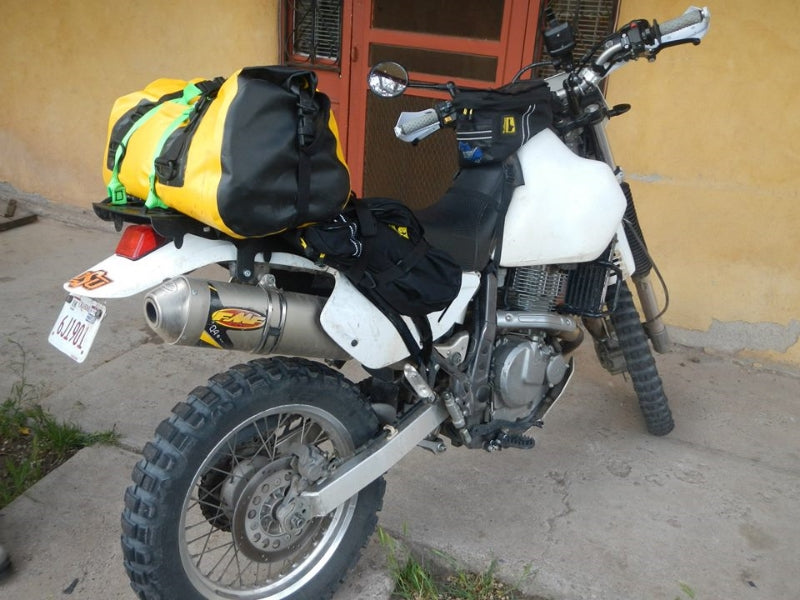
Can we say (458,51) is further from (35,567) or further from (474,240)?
(35,567)

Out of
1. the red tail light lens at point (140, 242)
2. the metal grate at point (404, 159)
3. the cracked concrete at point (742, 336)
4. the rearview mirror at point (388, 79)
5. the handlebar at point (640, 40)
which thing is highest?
Result: the handlebar at point (640, 40)

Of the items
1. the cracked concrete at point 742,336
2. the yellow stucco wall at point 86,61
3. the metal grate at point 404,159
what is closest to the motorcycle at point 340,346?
the cracked concrete at point 742,336

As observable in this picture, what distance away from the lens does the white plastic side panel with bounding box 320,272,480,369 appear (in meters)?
2.09

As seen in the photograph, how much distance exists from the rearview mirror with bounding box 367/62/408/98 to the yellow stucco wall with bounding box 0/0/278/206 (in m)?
2.25

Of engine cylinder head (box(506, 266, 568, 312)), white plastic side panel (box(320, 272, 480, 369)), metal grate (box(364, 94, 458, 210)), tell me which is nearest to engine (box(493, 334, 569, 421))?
engine cylinder head (box(506, 266, 568, 312))

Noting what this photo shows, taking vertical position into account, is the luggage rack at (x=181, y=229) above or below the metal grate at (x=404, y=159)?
above

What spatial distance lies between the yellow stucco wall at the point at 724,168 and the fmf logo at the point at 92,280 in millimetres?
2767

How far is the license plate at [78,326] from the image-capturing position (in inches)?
77.0

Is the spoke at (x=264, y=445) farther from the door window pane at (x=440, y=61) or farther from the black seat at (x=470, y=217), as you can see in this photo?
the door window pane at (x=440, y=61)

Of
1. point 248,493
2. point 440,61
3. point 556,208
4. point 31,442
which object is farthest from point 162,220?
point 440,61

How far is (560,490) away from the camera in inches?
117

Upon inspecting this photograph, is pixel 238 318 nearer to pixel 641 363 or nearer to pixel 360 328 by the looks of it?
pixel 360 328

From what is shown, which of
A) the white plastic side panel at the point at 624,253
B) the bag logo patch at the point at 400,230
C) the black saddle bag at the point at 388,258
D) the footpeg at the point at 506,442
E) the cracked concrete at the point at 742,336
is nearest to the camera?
the black saddle bag at the point at 388,258

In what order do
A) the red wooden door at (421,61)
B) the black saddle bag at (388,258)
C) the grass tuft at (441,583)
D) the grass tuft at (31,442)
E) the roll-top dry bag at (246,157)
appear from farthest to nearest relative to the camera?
the red wooden door at (421,61) < the grass tuft at (31,442) < the grass tuft at (441,583) < the black saddle bag at (388,258) < the roll-top dry bag at (246,157)
